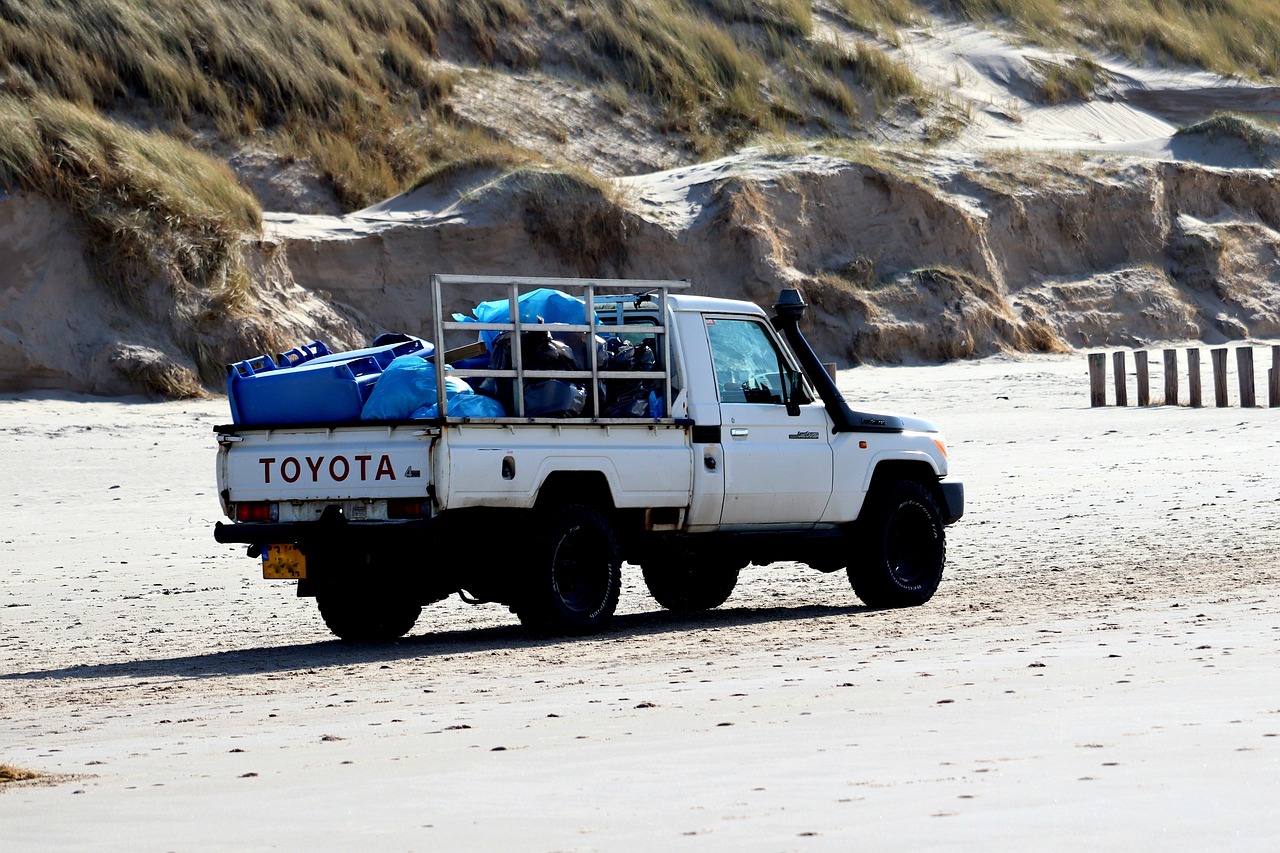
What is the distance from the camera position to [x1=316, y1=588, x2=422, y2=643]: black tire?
1177cm

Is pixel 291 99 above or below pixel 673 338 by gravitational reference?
above

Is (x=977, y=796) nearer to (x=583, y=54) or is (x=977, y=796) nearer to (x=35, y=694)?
(x=35, y=694)

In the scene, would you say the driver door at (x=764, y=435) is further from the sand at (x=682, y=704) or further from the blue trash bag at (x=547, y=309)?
the blue trash bag at (x=547, y=309)

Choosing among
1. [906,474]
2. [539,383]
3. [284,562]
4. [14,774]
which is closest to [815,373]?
[906,474]

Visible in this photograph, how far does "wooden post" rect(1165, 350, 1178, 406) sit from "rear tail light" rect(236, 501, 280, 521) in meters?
19.6

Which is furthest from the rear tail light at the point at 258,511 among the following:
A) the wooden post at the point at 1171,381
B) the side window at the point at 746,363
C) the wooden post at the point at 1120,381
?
the wooden post at the point at 1171,381

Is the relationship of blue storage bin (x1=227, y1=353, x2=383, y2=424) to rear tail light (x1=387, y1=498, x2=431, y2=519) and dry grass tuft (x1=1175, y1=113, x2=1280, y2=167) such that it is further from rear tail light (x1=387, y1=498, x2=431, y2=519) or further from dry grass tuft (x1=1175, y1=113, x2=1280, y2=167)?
dry grass tuft (x1=1175, y1=113, x2=1280, y2=167)

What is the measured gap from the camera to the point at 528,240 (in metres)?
33.8

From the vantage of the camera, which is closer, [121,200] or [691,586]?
[691,586]

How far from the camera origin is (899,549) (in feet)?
42.3

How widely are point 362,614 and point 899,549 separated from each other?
11.9ft

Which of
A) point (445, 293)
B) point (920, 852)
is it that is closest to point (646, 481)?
point (920, 852)

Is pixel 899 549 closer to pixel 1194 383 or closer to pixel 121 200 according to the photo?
pixel 1194 383

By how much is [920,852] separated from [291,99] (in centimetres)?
3332
